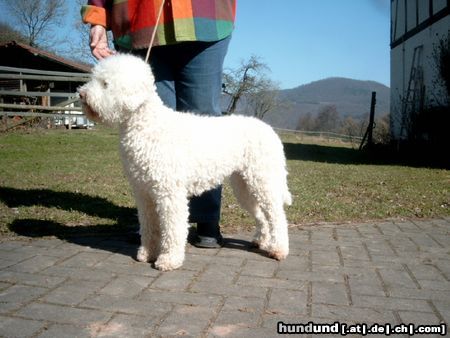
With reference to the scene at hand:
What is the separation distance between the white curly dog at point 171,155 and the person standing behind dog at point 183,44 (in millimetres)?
482

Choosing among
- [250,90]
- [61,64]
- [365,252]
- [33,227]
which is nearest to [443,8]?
[365,252]

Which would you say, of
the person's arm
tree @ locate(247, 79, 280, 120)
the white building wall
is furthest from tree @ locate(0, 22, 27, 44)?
the person's arm

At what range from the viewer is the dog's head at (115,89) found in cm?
319

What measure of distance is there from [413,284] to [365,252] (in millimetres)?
773

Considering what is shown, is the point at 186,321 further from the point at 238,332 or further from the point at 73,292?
the point at 73,292

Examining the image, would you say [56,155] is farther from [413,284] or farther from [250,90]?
[250,90]

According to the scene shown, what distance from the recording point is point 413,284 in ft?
10.9

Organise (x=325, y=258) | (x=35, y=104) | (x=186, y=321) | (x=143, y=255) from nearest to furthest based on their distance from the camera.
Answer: (x=186, y=321), (x=143, y=255), (x=325, y=258), (x=35, y=104)

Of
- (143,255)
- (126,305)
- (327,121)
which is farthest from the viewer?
(327,121)

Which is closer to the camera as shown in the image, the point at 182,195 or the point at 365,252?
the point at 182,195

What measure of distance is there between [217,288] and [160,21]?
2.25 metres

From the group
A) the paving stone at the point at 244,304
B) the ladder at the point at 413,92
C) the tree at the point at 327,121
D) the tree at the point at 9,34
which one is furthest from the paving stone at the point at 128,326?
the tree at the point at 327,121

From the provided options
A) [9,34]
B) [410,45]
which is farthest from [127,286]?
[9,34]

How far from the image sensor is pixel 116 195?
6.55m
